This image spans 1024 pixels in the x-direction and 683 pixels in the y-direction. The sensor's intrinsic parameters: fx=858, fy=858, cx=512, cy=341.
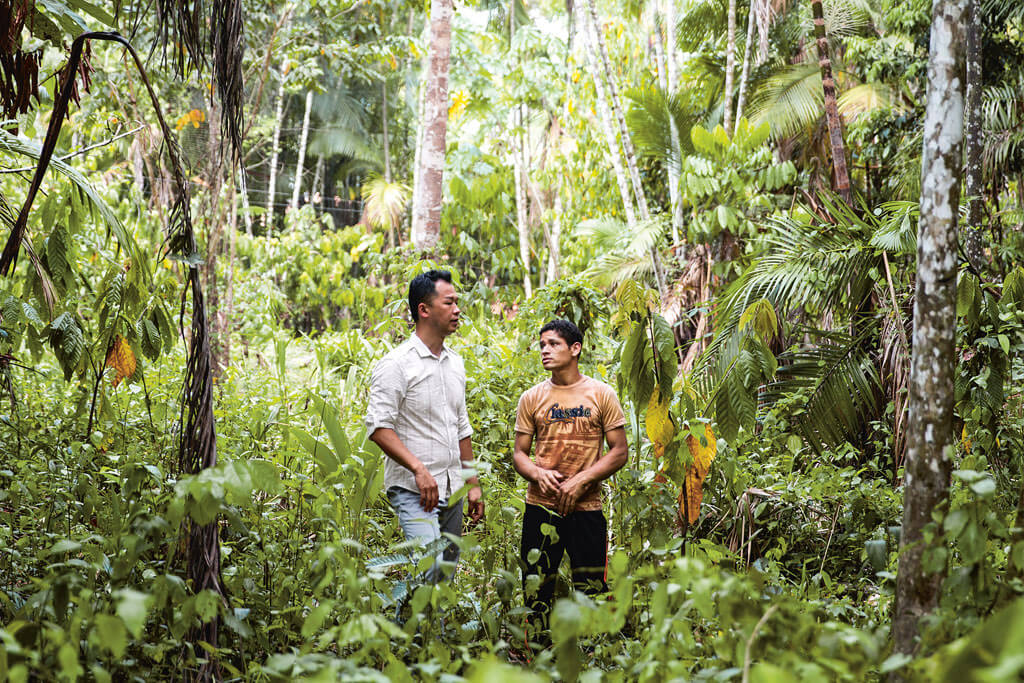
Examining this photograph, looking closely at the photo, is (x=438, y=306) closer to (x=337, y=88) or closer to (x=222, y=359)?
(x=222, y=359)

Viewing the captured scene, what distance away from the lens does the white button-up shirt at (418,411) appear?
3.25 metres

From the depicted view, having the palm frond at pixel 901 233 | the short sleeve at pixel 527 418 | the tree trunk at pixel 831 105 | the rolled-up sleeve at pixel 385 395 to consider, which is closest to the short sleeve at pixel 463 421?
the short sleeve at pixel 527 418

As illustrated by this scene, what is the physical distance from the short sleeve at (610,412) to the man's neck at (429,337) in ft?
2.35

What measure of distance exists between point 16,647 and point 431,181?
507 cm

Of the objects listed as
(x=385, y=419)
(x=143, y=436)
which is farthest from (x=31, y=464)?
(x=385, y=419)

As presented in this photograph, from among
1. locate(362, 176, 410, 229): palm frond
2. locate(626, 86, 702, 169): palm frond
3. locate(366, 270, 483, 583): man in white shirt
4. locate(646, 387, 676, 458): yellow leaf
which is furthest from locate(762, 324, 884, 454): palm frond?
locate(362, 176, 410, 229): palm frond

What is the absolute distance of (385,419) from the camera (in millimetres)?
3205

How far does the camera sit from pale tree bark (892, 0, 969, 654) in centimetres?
219

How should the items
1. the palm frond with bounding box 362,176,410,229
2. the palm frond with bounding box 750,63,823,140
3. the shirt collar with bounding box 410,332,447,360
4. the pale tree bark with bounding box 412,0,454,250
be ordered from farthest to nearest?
the palm frond with bounding box 362,176,410,229 < the palm frond with bounding box 750,63,823,140 < the pale tree bark with bounding box 412,0,454,250 < the shirt collar with bounding box 410,332,447,360

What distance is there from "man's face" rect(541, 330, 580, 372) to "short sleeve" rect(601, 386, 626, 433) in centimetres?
21

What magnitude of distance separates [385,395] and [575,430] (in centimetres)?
81

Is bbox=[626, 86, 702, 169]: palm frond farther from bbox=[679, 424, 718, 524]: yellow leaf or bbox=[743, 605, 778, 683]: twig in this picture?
bbox=[743, 605, 778, 683]: twig

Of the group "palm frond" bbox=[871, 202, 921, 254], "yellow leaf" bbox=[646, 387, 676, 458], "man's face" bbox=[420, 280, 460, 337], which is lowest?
"yellow leaf" bbox=[646, 387, 676, 458]

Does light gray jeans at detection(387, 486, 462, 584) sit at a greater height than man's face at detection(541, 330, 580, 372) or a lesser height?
lesser
